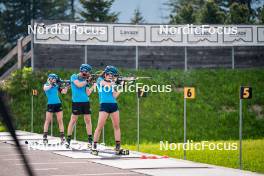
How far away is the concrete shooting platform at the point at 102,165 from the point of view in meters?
10.8

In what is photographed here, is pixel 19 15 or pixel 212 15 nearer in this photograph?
pixel 212 15

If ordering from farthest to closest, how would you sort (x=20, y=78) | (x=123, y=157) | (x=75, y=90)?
1. (x=20, y=78)
2. (x=75, y=90)
3. (x=123, y=157)

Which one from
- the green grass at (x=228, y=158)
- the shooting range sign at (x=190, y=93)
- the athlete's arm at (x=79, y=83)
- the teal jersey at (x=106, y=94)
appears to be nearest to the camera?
the shooting range sign at (x=190, y=93)

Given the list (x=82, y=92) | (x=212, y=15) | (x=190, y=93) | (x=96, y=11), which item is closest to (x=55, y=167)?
(x=190, y=93)

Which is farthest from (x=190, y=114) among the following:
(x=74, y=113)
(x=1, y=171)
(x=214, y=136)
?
(x=1, y=171)

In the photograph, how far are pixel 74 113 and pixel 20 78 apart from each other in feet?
59.7

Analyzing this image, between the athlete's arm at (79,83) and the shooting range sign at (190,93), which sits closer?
the shooting range sign at (190,93)

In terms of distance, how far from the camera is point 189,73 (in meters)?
36.1

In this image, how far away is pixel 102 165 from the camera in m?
12.4

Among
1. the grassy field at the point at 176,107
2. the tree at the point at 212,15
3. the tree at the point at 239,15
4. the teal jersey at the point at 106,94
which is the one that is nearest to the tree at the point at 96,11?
the tree at the point at 212,15

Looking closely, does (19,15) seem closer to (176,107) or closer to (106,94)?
(176,107)

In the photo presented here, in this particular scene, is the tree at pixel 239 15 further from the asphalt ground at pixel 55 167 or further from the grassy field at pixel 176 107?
the asphalt ground at pixel 55 167

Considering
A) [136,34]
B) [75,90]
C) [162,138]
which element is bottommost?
[162,138]

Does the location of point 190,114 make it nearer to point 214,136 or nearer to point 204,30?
point 214,136
